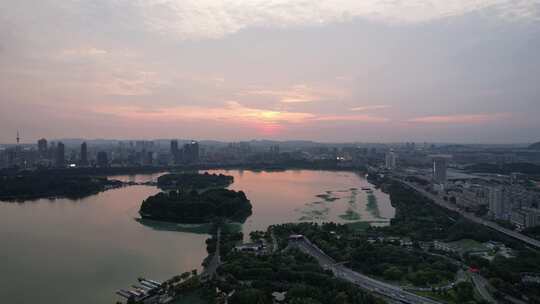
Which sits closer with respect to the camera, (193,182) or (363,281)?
(363,281)

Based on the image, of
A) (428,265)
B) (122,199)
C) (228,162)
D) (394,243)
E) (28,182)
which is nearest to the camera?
(428,265)

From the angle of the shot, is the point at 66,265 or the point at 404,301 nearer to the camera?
the point at 404,301

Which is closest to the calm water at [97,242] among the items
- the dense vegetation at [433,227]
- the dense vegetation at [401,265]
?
the dense vegetation at [433,227]

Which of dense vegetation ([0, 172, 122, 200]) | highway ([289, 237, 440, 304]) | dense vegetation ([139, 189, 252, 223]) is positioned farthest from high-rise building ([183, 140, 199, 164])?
highway ([289, 237, 440, 304])

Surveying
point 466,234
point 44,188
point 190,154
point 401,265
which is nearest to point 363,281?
point 401,265

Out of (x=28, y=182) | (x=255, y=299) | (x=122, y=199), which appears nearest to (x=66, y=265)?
A: (x=255, y=299)

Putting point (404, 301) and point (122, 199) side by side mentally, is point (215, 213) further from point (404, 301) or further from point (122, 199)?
point (404, 301)

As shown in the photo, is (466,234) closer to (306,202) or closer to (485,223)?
(485,223)
